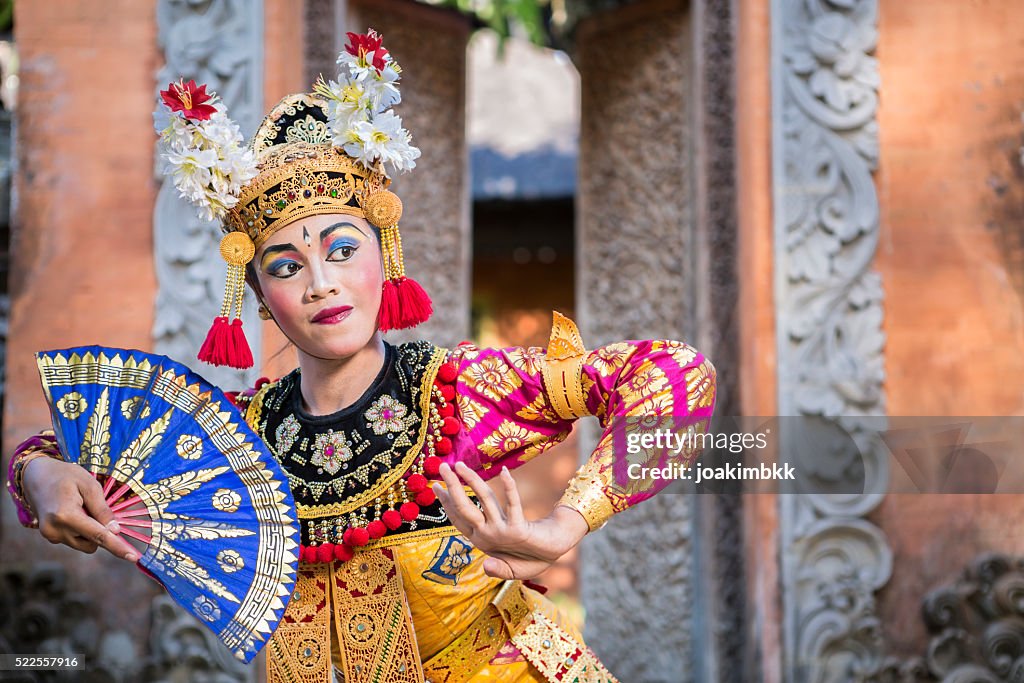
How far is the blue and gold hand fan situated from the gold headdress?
0.18 m

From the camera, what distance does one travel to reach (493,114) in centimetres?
765

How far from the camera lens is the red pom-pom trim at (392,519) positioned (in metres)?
2.06

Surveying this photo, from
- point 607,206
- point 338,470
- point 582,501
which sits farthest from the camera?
point 607,206

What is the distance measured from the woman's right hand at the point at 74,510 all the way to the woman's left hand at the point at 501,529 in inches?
21.2

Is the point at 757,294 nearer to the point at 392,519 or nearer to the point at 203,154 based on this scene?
the point at 392,519

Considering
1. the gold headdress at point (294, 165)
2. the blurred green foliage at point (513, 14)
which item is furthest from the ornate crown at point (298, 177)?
the blurred green foliage at point (513, 14)

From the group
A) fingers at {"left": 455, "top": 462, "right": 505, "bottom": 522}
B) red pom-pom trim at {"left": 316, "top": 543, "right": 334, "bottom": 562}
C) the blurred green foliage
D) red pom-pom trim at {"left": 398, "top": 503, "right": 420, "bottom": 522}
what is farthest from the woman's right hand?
the blurred green foliage

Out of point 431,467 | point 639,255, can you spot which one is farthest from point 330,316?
point 639,255

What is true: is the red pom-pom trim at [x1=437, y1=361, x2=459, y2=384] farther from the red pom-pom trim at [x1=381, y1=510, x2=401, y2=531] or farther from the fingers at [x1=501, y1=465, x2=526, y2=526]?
the fingers at [x1=501, y1=465, x2=526, y2=526]

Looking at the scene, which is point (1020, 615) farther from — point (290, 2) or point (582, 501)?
point (290, 2)

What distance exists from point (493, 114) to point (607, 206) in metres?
2.83

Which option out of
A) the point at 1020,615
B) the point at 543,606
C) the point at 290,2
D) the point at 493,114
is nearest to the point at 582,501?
the point at 543,606

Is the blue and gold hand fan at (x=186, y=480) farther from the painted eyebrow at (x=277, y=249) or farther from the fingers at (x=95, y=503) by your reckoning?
the painted eyebrow at (x=277, y=249)

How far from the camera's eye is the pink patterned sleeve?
6.27 ft
